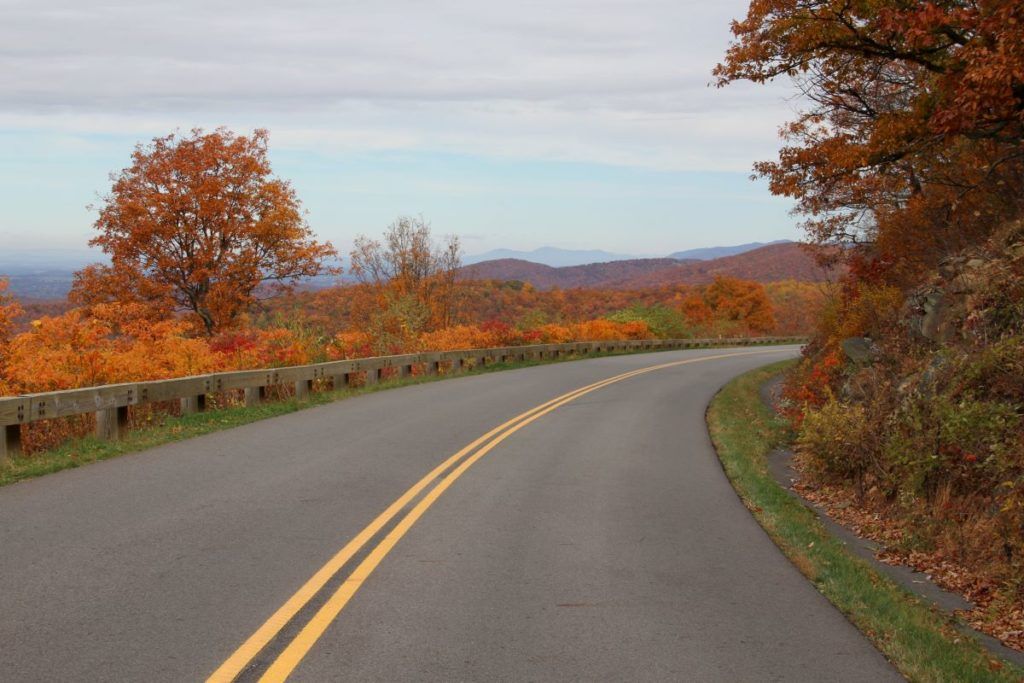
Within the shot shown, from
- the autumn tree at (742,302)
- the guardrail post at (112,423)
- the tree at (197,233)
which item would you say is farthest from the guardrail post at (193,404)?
the autumn tree at (742,302)

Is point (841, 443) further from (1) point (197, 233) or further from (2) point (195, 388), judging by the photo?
(1) point (197, 233)

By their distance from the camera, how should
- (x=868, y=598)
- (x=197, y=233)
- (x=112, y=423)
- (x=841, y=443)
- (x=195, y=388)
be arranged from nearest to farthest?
(x=868, y=598) < (x=841, y=443) < (x=112, y=423) < (x=195, y=388) < (x=197, y=233)

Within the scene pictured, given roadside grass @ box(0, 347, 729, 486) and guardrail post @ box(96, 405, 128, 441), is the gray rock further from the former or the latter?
guardrail post @ box(96, 405, 128, 441)

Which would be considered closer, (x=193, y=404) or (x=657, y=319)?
(x=193, y=404)

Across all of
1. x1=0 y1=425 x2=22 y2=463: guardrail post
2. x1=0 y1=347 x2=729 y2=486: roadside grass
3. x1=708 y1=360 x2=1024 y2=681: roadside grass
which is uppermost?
x1=0 y1=425 x2=22 y2=463: guardrail post

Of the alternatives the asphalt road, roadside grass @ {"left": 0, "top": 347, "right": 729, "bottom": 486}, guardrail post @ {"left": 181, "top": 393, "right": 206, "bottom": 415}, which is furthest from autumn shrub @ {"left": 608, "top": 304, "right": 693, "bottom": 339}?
the asphalt road

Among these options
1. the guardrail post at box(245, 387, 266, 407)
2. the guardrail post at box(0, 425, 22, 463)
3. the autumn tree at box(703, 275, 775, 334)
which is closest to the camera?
the guardrail post at box(0, 425, 22, 463)

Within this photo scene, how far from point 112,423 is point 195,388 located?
92.9 inches

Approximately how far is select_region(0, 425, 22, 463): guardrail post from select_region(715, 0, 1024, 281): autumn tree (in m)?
12.5

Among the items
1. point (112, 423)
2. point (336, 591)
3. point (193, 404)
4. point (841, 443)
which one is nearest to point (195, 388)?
point (193, 404)

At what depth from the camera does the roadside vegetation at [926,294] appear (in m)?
7.66

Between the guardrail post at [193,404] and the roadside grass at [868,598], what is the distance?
8950 mm

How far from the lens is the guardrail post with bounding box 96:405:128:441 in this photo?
12.0 m

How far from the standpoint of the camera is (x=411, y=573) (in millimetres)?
6270
